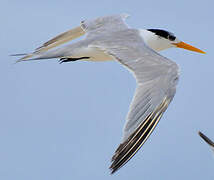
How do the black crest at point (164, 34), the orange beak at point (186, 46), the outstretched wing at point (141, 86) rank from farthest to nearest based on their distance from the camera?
the orange beak at point (186, 46) → the black crest at point (164, 34) → the outstretched wing at point (141, 86)

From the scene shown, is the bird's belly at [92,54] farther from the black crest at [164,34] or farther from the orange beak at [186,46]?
the orange beak at [186,46]

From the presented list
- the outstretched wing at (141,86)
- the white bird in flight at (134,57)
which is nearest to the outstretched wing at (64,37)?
the white bird in flight at (134,57)

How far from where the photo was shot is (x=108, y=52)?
30.9 ft

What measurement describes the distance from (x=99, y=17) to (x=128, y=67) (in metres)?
3.51

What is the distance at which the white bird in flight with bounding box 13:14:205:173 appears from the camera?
7.48 meters

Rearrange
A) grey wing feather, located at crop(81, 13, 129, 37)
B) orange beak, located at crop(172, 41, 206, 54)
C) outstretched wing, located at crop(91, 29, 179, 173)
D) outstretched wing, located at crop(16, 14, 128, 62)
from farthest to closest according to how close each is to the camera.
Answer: orange beak, located at crop(172, 41, 206, 54), outstretched wing, located at crop(16, 14, 128, 62), grey wing feather, located at crop(81, 13, 129, 37), outstretched wing, located at crop(91, 29, 179, 173)

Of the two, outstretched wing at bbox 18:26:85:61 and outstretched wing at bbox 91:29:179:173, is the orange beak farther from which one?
outstretched wing at bbox 18:26:85:61

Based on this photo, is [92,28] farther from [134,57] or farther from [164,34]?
[134,57]

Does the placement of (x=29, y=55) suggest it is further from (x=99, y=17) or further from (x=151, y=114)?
(x=151, y=114)

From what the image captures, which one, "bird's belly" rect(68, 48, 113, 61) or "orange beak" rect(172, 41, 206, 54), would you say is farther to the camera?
"orange beak" rect(172, 41, 206, 54)

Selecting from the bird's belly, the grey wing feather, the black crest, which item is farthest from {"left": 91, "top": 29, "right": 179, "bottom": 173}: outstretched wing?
the black crest

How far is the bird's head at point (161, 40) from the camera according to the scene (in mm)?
11094

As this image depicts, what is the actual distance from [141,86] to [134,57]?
904mm

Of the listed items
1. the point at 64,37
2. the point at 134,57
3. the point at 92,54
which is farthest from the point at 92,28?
the point at 134,57
